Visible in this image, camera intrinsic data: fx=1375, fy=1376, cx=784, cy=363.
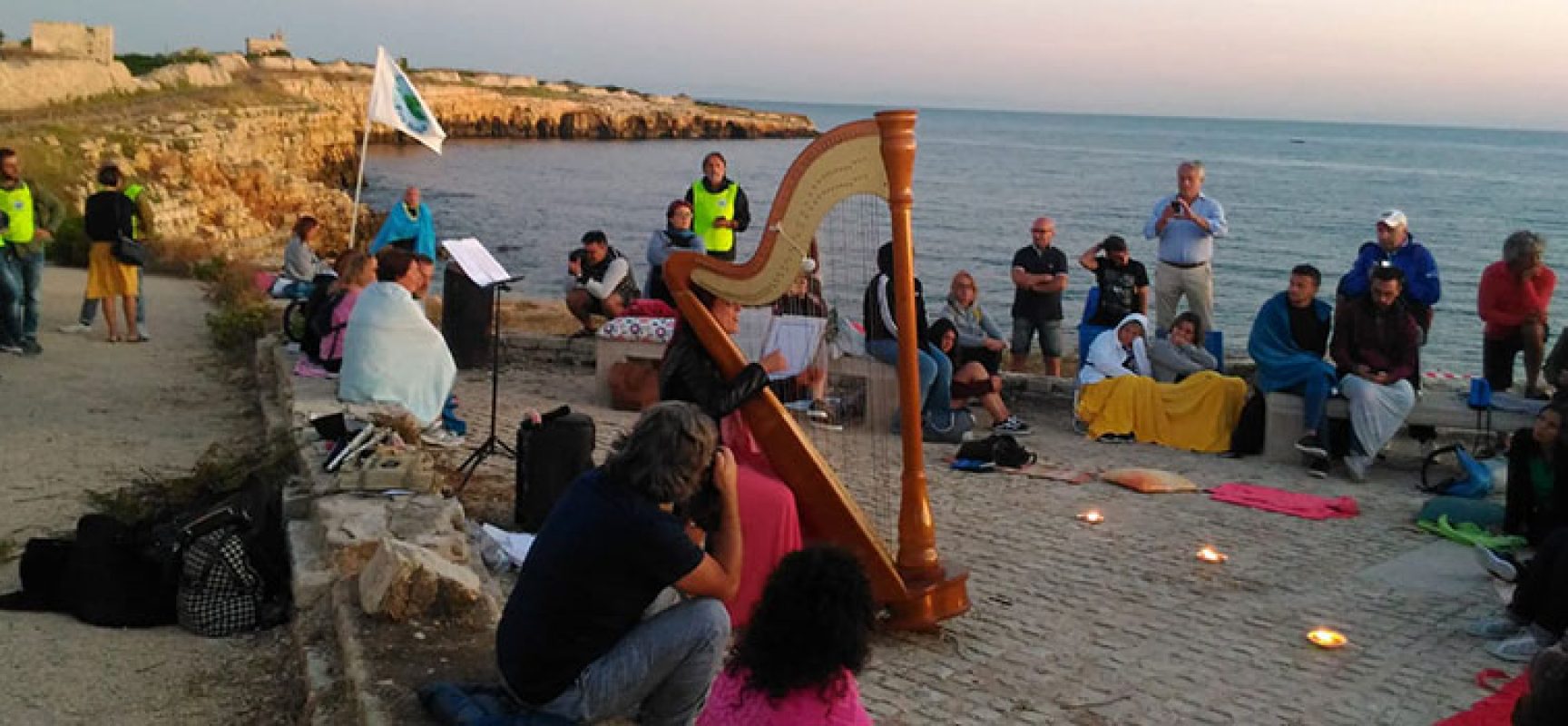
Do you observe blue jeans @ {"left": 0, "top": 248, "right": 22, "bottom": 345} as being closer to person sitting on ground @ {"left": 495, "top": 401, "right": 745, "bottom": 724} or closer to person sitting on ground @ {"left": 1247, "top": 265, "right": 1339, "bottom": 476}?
person sitting on ground @ {"left": 495, "top": 401, "right": 745, "bottom": 724}

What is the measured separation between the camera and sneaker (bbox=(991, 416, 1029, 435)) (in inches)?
409

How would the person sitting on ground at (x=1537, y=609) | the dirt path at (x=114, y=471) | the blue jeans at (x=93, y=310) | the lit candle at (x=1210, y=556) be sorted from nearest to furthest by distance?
the dirt path at (x=114, y=471), the person sitting on ground at (x=1537, y=609), the lit candle at (x=1210, y=556), the blue jeans at (x=93, y=310)

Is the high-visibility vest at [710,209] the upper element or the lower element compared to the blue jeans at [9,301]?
upper

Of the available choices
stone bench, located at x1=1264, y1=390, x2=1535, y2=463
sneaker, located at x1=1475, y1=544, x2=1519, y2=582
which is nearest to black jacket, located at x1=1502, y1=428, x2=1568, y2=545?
sneaker, located at x1=1475, y1=544, x2=1519, y2=582

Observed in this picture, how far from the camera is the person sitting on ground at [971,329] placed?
10719 millimetres

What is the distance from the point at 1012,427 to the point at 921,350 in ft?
3.45

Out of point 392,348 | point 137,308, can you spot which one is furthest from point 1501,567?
point 137,308

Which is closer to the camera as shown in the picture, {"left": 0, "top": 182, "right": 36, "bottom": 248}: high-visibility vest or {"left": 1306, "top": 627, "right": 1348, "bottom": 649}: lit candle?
{"left": 1306, "top": 627, "right": 1348, "bottom": 649}: lit candle

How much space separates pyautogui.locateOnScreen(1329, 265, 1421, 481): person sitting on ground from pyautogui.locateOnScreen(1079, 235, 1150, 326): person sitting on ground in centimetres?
196

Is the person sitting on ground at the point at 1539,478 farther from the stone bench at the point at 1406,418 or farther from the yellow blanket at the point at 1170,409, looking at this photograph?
the yellow blanket at the point at 1170,409

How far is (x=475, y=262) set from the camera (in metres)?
7.96

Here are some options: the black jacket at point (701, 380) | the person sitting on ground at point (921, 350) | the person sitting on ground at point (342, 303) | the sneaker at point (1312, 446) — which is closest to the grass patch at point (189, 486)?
the person sitting on ground at point (342, 303)

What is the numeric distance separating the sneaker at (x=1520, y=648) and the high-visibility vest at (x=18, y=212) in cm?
1070

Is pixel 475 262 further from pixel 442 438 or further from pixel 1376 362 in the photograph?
pixel 1376 362
